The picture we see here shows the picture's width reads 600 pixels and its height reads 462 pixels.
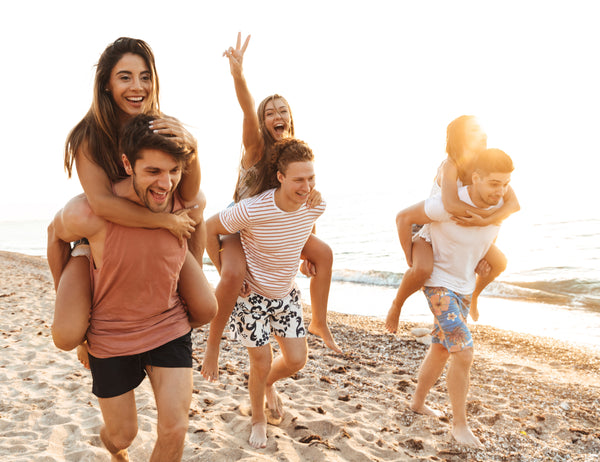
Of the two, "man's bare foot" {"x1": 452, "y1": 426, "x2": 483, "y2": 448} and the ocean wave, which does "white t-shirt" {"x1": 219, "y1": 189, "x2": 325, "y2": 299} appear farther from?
the ocean wave

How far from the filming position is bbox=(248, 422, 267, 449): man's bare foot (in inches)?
146

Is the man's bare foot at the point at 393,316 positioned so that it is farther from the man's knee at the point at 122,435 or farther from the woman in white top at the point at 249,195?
the man's knee at the point at 122,435

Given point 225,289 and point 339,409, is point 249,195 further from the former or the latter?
point 339,409

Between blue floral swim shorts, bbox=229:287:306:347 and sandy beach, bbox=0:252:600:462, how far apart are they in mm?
838

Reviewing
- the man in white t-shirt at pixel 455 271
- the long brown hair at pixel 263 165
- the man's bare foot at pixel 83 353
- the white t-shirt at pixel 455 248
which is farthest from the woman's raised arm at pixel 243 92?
the man's bare foot at pixel 83 353

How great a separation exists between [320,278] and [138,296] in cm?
192

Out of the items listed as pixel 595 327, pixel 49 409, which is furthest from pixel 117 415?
pixel 595 327

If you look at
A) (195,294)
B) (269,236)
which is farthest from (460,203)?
(195,294)

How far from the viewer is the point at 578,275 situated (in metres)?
13.6

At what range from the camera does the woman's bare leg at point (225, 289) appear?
3.59 m

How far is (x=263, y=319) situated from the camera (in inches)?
148

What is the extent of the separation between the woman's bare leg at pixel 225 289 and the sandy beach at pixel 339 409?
622mm

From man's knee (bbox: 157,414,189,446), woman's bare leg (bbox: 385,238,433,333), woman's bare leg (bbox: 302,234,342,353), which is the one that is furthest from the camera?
woman's bare leg (bbox: 302,234,342,353)

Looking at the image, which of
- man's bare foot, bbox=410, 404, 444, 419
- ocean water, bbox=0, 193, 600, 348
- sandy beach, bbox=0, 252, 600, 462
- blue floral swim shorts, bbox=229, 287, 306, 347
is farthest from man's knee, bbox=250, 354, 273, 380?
ocean water, bbox=0, 193, 600, 348
